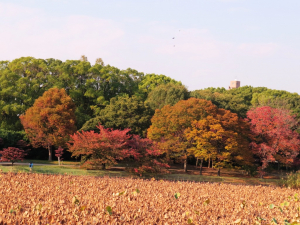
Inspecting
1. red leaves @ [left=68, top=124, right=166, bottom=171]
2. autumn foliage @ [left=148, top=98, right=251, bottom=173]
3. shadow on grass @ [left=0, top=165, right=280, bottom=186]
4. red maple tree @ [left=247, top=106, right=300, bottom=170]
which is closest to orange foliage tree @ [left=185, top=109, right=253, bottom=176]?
autumn foliage @ [left=148, top=98, right=251, bottom=173]

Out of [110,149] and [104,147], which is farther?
[110,149]

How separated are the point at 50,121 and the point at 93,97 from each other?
51.8ft

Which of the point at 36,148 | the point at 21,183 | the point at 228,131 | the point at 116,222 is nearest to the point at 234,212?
the point at 116,222

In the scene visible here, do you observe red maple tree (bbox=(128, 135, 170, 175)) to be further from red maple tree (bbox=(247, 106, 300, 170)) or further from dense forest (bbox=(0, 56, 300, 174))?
red maple tree (bbox=(247, 106, 300, 170))

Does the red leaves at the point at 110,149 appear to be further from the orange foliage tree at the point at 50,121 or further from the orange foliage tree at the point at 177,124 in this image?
the orange foliage tree at the point at 50,121

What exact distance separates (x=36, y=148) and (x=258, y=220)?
142ft

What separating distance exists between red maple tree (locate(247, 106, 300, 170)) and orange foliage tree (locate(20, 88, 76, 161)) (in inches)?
901

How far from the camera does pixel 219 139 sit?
135ft

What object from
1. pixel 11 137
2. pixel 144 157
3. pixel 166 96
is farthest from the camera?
pixel 166 96

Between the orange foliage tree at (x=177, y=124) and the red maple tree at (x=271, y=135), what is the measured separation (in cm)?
589

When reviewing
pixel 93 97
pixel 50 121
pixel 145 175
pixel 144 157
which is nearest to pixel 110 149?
pixel 144 157

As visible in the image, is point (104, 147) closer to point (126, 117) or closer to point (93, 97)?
point (126, 117)

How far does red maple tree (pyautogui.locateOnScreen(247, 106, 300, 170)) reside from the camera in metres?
42.4

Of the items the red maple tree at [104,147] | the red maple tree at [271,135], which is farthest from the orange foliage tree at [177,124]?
the red maple tree at [104,147]
